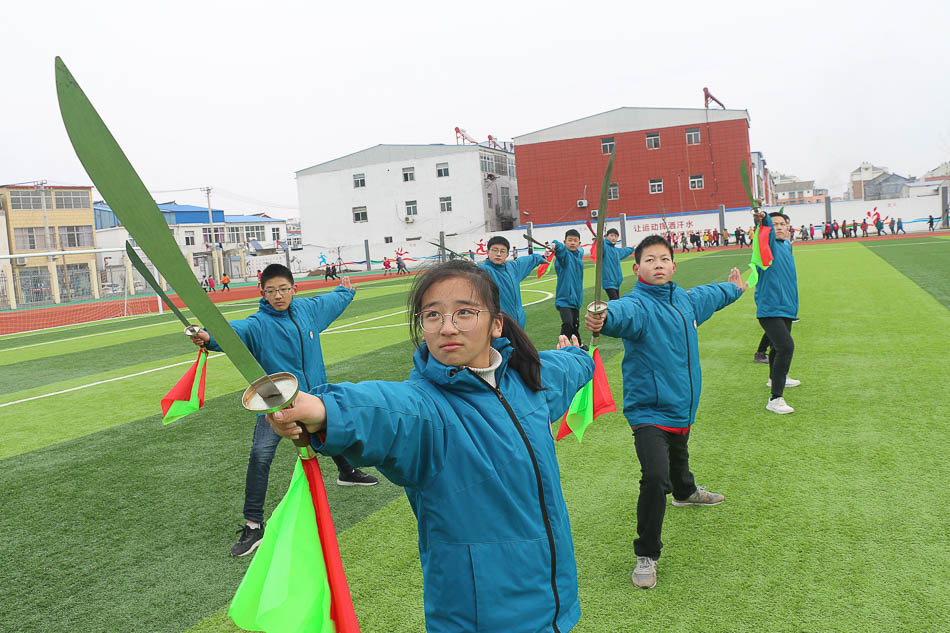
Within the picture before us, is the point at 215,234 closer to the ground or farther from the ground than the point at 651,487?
farther from the ground

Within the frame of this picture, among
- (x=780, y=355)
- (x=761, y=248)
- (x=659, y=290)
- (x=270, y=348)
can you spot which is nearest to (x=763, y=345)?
(x=780, y=355)

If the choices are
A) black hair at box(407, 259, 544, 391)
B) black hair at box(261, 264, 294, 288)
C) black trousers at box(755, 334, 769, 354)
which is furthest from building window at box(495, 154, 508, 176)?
black hair at box(407, 259, 544, 391)

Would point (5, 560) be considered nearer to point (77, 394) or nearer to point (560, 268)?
point (77, 394)

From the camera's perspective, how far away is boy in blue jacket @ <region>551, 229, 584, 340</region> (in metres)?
10.8

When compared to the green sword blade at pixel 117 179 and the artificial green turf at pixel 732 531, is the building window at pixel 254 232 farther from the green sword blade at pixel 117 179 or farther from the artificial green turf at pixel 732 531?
the green sword blade at pixel 117 179

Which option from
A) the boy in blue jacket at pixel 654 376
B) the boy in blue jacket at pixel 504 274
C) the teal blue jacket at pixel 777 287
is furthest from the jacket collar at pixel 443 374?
the boy in blue jacket at pixel 504 274

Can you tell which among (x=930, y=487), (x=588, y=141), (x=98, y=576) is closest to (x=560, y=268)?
(x=930, y=487)

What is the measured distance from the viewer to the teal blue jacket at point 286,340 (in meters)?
5.22

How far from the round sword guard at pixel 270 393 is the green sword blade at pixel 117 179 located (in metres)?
0.14

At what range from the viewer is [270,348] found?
524cm

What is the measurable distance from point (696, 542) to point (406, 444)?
323 centimetres

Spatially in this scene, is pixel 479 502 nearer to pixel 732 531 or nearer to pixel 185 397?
pixel 732 531

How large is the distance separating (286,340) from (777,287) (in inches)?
213

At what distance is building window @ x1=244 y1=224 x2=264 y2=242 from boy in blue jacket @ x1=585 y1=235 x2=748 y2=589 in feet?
263
